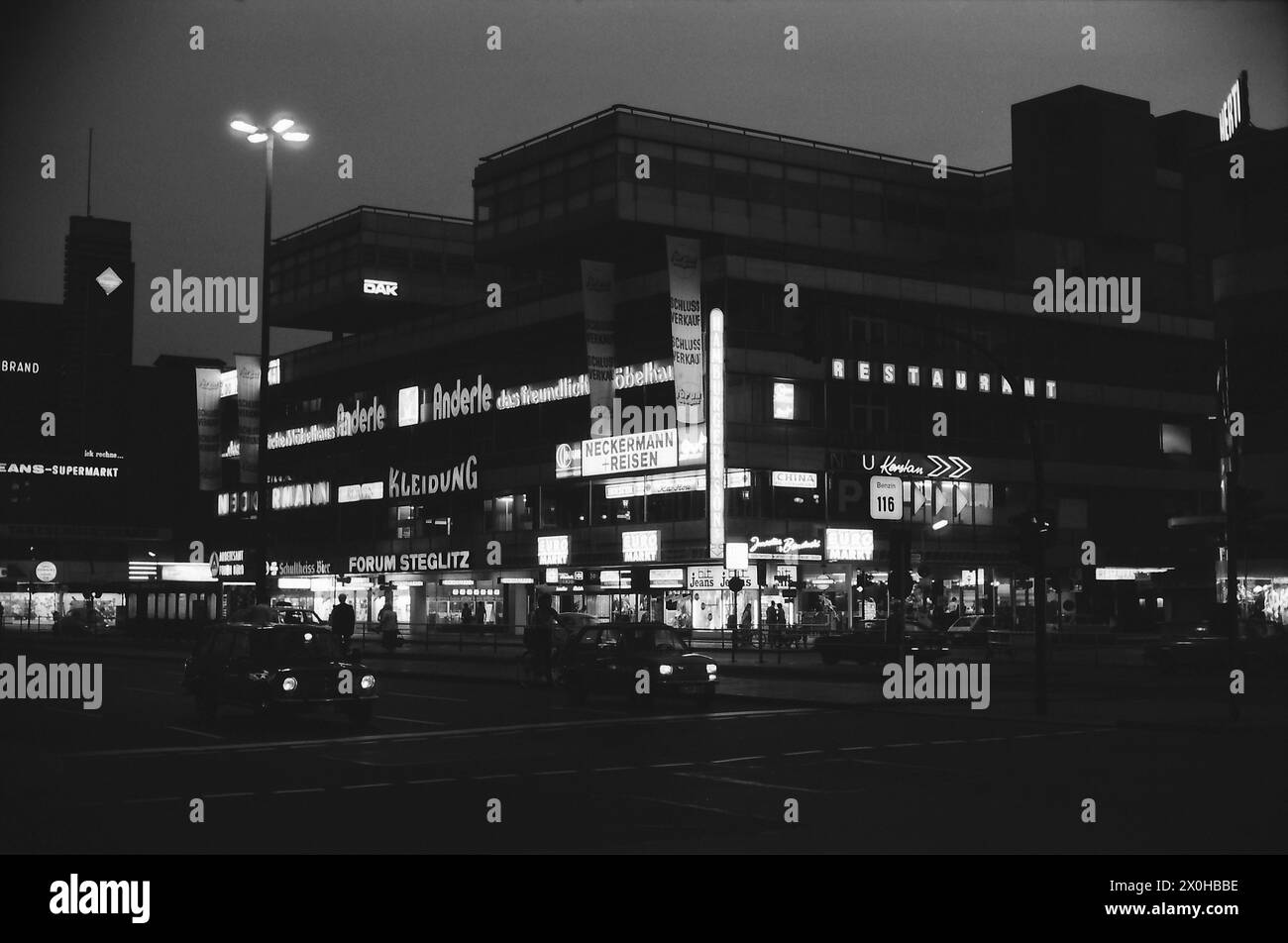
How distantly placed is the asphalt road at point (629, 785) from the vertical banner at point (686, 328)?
1581 inches

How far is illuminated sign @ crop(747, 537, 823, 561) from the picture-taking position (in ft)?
226

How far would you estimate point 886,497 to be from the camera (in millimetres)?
72188

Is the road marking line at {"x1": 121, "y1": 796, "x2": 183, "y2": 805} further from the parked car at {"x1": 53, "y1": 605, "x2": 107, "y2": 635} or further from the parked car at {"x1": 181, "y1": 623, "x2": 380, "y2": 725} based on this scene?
the parked car at {"x1": 53, "y1": 605, "x2": 107, "y2": 635}

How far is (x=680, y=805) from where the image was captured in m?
13.4

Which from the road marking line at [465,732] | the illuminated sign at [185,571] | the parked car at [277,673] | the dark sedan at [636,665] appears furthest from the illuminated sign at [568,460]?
the illuminated sign at [185,571]

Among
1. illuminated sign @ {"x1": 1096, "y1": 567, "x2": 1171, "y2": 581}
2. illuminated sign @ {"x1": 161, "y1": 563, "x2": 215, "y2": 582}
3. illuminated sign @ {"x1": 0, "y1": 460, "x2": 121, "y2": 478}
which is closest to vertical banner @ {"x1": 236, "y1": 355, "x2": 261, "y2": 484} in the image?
illuminated sign @ {"x1": 1096, "y1": 567, "x2": 1171, "y2": 581}

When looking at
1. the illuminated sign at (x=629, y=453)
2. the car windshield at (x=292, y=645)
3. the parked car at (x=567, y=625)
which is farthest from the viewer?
the illuminated sign at (x=629, y=453)

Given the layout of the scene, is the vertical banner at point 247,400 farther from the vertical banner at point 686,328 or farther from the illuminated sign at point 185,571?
the illuminated sign at point 185,571

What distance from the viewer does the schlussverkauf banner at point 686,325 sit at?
210ft

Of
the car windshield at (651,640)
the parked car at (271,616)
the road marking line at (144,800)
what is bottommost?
the road marking line at (144,800)

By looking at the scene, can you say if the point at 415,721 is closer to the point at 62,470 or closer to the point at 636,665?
the point at 636,665

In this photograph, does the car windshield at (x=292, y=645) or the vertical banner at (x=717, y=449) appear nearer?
the car windshield at (x=292, y=645)

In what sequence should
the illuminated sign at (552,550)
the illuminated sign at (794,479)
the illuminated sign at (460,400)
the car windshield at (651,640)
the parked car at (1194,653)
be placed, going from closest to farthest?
1. the car windshield at (651,640)
2. the parked car at (1194,653)
3. the illuminated sign at (794,479)
4. the illuminated sign at (552,550)
5. the illuminated sign at (460,400)

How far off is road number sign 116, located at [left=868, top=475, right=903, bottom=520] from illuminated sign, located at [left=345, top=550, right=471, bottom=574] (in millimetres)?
25119
